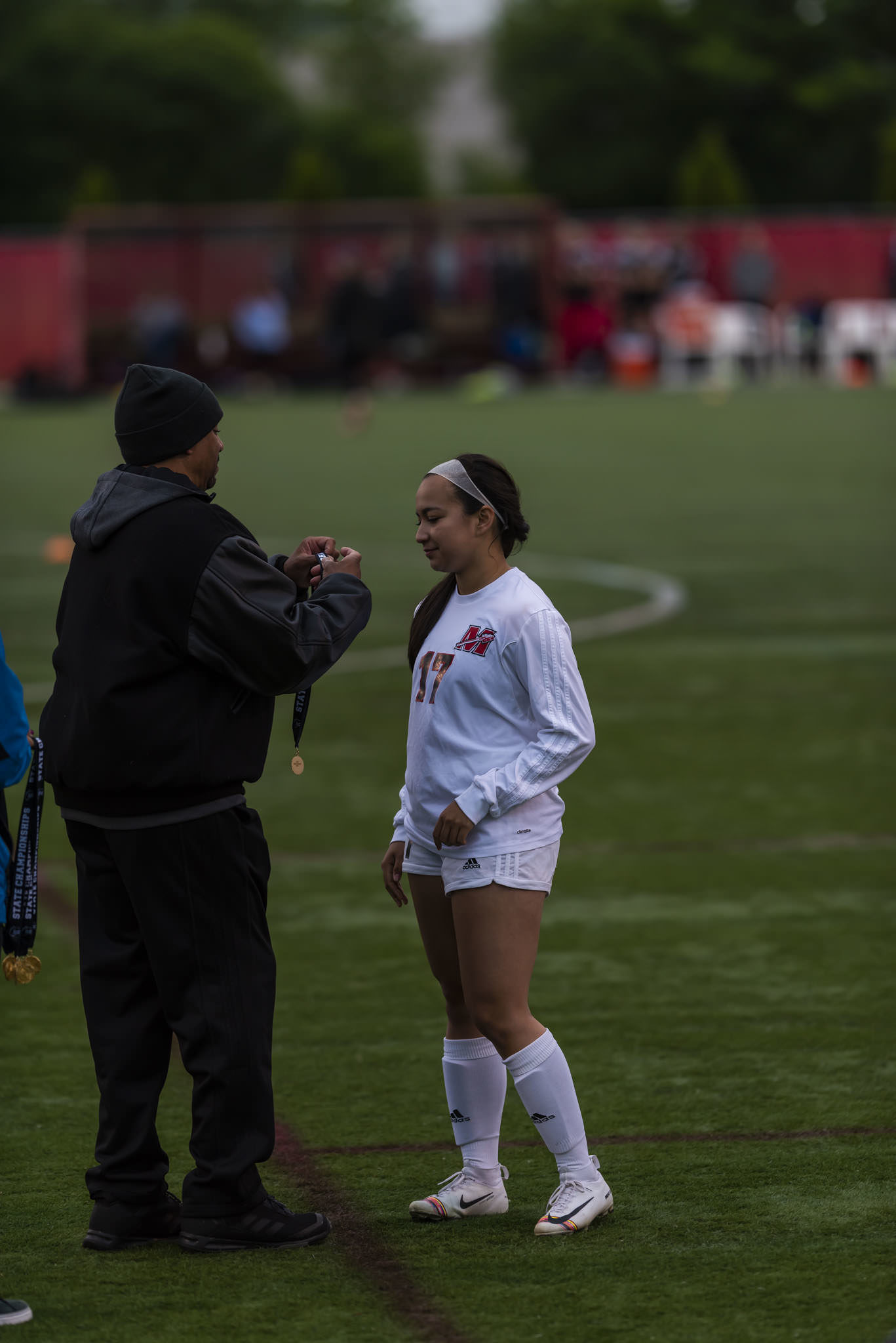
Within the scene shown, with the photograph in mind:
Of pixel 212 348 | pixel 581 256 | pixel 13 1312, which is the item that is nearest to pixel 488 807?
pixel 13 1312

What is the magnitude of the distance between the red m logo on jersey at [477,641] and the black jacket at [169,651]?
33 centimetres

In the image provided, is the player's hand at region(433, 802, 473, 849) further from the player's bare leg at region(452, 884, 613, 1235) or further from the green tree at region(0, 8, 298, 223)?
the green tree at region(0, 8, 298, 223)

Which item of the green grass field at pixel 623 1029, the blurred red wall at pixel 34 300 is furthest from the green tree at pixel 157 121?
the green grass field at pixel 623 1029

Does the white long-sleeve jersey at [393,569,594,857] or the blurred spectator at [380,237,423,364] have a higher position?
the blurred spectator at [380,237,423,364]

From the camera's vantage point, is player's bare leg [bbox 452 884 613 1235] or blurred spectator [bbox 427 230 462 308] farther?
blurred spectator [bbox 427 230 462 308]

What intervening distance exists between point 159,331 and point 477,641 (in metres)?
42.1

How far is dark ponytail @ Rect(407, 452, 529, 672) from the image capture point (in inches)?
196

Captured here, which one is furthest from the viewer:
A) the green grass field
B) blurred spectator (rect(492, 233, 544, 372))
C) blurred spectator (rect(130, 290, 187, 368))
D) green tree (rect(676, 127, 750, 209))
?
green tree (rect(676, 127, 750, 209))

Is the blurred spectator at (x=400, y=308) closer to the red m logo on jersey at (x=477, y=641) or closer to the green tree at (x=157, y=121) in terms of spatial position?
the green tree at (x=157, y=121)

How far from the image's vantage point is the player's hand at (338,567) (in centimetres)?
493

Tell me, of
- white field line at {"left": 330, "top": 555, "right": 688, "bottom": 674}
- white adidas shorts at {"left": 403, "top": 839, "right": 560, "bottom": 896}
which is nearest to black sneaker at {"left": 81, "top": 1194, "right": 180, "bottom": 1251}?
white adidas shorts at {"left": 403, "top": 839, "right": 560, "bottom": 896}

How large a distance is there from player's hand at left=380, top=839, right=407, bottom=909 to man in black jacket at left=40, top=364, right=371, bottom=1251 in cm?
37

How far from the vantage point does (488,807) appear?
4.80 metres

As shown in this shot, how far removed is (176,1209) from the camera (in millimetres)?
4938
